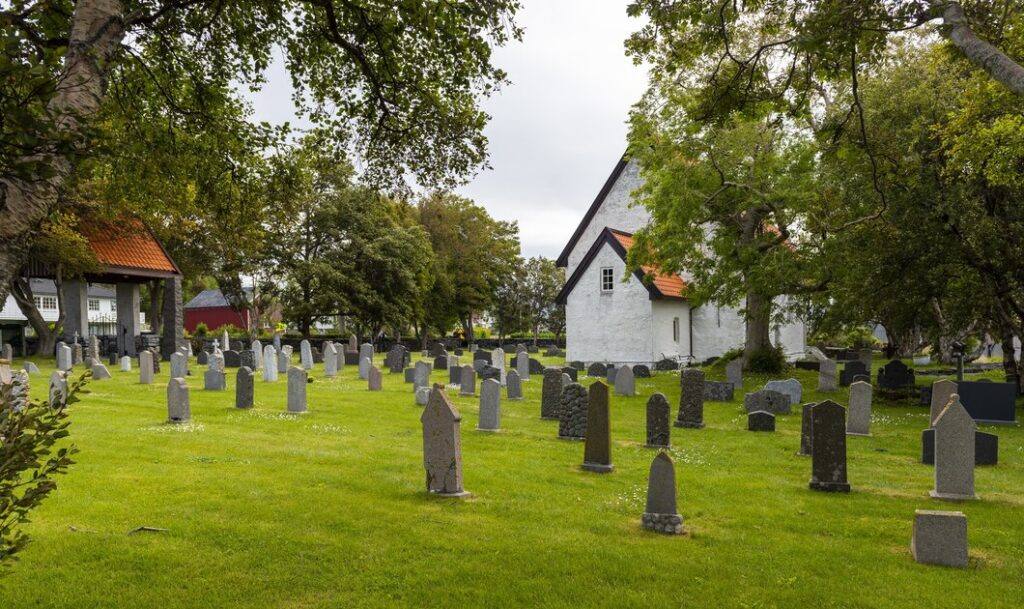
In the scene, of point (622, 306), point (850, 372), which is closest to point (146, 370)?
point (622, 306)

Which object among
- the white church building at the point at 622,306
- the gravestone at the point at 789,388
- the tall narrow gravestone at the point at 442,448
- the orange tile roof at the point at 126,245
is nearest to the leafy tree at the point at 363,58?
the tall narrow gravestone at the point at 442,448

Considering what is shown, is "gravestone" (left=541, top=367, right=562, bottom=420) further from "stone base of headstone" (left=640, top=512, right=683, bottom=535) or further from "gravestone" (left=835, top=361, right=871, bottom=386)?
"gravestone" (left=835, top=361, right=871, bottom=386)

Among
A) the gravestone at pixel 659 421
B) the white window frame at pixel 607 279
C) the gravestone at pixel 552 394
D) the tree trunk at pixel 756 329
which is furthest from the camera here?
the white window frame at pixel 607 279

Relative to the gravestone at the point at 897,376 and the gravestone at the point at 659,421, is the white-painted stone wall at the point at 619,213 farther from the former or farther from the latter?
the gravestone at the point at 659,421

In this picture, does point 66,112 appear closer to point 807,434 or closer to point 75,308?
point 807,434

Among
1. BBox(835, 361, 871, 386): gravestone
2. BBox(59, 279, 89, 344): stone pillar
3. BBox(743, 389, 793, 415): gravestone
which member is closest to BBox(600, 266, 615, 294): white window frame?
BBox(835, 361, 871, 386): gravestone

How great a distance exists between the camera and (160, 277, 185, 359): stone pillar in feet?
112

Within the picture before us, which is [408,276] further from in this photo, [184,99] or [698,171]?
[184,99]

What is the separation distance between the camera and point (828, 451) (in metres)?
9.95

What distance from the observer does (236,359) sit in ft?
94.0

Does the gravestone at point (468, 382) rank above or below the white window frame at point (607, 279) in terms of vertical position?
below

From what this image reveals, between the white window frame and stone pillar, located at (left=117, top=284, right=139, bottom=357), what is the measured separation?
22175 millimetres

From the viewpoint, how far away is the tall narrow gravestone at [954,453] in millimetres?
9312

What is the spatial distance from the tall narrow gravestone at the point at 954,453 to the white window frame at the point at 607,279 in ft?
82.4
